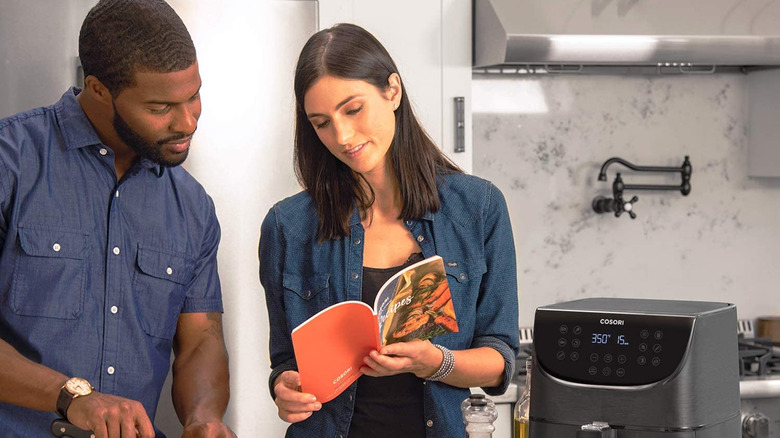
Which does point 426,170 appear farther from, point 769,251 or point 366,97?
point 769,251

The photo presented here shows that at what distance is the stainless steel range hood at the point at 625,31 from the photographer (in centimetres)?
282

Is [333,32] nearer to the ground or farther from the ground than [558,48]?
nearer to the ground

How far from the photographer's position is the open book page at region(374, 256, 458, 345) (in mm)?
1424

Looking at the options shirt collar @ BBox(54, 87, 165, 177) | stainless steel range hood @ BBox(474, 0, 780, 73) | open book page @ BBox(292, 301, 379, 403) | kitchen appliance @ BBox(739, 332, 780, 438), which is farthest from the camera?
kitchen appliance @ BBox(739, 332, 780, 438)

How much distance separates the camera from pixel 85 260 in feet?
5.93

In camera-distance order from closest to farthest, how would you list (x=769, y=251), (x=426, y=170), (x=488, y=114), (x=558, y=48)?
1. (x=426, y=170)
2. (x=558, y=48)
3. (x=488, y=114)
4. (x=769, y=251)

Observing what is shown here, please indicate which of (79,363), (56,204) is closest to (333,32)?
(56,204)

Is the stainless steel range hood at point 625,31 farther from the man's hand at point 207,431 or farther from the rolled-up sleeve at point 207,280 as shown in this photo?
the man's hand at point 207,431

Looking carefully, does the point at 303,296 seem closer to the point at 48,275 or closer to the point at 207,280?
the point at 207,280

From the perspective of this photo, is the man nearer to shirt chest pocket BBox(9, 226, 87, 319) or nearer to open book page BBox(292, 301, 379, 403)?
shirt chest pocket BBox(9, 226, 87, 319)

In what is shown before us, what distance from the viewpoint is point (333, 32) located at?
1758 millimetres

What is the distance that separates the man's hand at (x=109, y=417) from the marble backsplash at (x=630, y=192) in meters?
1.98

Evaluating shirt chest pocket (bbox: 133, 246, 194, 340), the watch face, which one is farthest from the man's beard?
the watch face

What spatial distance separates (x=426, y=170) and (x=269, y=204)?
0.92m
